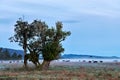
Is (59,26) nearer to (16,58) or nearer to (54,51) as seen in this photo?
(54,51)

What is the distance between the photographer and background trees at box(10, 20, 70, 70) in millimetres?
69562

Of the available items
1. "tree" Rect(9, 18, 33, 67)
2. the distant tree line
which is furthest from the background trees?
the distant tree line

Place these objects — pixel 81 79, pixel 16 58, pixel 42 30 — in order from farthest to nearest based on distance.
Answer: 1. pixel 16 58
2. pixel 42 30
3. pixel 81 79

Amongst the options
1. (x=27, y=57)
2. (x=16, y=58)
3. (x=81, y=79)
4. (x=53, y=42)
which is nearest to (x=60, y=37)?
(x=53, y=42)

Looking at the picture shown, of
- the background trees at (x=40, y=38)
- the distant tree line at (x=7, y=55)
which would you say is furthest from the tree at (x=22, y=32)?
the distant tree line at (x=7, y=55)

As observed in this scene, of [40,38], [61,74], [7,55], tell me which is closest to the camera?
[61,74]

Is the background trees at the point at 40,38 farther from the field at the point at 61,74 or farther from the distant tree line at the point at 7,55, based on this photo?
the distant tree line at the point at 7,55

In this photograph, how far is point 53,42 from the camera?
69.9 metres

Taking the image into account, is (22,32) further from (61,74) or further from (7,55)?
(7,55)

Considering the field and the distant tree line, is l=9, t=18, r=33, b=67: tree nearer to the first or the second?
the field

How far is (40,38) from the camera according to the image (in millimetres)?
70062

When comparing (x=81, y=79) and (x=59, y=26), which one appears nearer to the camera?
(x=81, y=79)

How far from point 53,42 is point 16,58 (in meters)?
120

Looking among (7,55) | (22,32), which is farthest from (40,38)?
(7,55)
